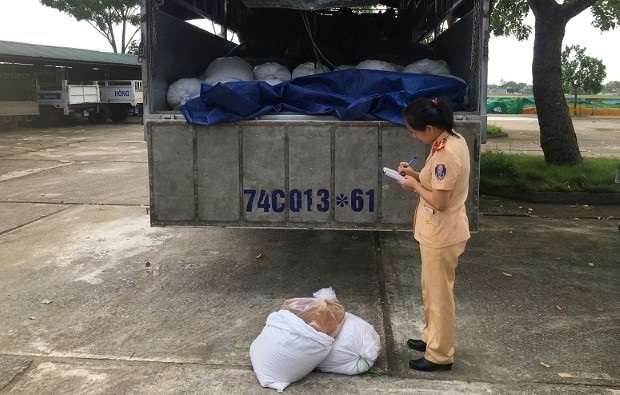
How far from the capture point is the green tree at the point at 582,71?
118ft

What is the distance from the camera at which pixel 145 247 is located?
6.17 m

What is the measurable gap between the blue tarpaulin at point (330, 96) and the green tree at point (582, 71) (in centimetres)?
3475

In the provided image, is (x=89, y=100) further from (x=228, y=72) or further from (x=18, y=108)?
(x=228, y=72)

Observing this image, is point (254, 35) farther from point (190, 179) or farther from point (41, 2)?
point (41, 2)

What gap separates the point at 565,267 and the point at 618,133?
57.4 ft

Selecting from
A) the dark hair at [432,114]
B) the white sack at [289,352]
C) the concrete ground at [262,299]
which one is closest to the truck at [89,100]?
the concrete ground at [262,299]

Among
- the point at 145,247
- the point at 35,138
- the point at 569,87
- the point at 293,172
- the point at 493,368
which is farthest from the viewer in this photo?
the point at 569,87

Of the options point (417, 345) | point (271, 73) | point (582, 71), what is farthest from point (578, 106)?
point (417, 345)

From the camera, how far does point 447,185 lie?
10.1 ft

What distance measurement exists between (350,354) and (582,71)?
125 feet

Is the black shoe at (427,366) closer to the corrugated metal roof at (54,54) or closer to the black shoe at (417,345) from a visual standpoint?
the black shoe at (417,345)

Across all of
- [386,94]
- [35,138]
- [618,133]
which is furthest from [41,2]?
[386,94]

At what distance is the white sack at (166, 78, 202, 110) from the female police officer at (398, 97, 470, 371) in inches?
86.9

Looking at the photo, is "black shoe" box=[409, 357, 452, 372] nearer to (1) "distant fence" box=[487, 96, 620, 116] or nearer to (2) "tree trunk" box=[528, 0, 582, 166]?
(2) "tree trunk" box=[528, 0, 582, 166]
